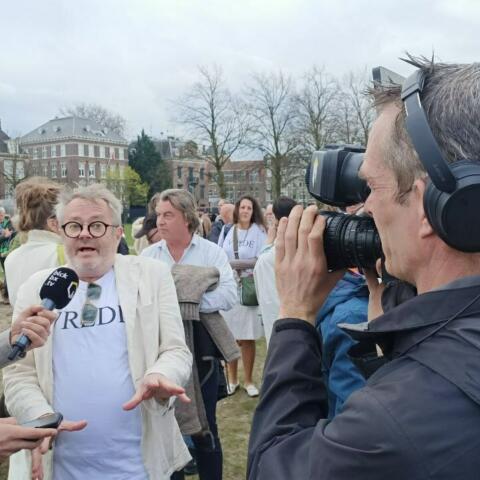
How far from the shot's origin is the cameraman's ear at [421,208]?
98cm

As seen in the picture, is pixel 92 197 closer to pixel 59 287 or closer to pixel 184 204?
pixel 59 287

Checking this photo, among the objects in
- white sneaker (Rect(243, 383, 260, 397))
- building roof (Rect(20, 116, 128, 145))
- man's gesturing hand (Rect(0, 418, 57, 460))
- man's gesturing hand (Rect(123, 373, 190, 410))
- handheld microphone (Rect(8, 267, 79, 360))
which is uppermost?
building roof (Rect(20, 116, 128, 145))

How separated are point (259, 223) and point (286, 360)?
210 inches

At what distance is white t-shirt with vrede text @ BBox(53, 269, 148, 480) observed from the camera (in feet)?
7.27

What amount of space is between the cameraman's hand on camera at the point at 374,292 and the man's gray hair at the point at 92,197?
1.63 meters

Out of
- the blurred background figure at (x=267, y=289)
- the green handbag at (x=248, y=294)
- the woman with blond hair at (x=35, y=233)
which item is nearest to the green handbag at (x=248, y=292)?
the green handbag at (x=248, y=294)

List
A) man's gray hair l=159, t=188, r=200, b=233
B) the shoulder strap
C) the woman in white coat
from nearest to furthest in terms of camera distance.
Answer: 1. man's gray hair l=159, t=188, r=200, b=233
2. the woman in white coat
3. the shoulder strap

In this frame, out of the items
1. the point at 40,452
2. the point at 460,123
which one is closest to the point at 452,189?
the point at 460,123

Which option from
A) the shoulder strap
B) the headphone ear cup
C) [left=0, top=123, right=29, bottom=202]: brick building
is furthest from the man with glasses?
[left=0, top=123, right=29, bottom=202]: brick building

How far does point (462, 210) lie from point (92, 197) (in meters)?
2.08

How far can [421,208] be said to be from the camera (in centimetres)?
99

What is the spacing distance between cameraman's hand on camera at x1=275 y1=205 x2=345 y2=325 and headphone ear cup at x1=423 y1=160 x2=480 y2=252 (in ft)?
1.11

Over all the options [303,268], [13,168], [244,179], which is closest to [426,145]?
[303,268]

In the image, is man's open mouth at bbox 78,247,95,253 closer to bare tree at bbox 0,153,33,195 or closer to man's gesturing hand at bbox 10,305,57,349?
man's gesturing hand at bbox 10,305,57,349
